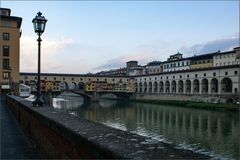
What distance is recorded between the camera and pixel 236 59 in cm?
7825

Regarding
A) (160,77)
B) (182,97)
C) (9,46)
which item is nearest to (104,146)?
(9,46)

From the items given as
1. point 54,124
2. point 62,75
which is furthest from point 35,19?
point 62,75

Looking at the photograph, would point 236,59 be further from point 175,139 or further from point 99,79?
point 175,139

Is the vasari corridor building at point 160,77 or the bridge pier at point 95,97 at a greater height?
the vasari corridor building at point 160,77

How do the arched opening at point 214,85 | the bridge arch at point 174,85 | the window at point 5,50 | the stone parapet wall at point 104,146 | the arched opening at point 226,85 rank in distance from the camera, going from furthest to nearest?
the bridge arch at point 174,85, the arched opening at point 214,85, the arched opening at point 226,85, the window at point 5,50, the stone parapet wall at point 104,146

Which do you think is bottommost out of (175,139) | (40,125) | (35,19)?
(175,139)

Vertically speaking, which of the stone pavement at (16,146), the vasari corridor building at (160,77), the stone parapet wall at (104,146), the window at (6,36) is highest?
the window at (6,36)

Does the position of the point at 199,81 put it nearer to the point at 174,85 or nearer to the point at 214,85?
the point at 214,85

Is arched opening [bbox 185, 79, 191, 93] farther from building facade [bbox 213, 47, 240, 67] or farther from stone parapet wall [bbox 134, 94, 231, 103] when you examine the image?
building facade [bbox 213, 47, 240, 67]

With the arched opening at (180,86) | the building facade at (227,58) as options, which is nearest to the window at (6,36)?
the arched opening at (180,86)

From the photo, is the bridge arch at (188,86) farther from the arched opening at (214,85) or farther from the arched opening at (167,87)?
the arched opening at (167,87)

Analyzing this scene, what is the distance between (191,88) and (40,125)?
6929 centimetres

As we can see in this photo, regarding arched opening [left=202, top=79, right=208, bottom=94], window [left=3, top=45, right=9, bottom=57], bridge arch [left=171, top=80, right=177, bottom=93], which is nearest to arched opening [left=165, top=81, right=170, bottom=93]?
bridge arch [left=171, top=80, right=177, bottom=93]

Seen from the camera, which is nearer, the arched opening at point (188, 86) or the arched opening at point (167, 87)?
the arched opening at point (188, 86)
